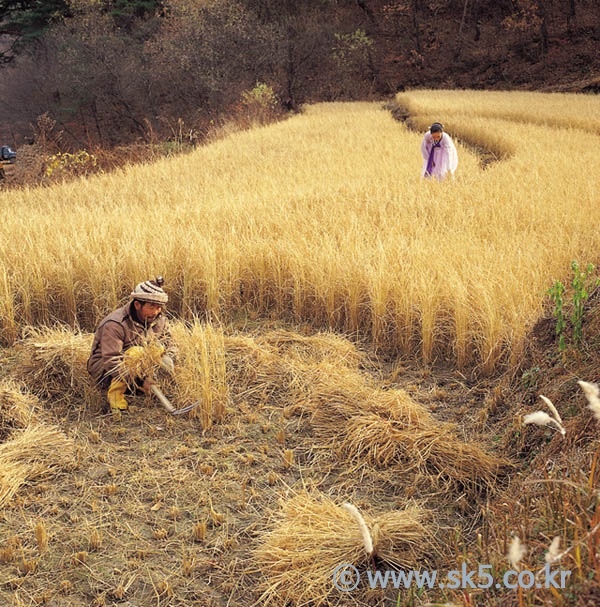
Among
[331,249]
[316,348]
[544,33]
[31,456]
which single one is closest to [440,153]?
[331,249]

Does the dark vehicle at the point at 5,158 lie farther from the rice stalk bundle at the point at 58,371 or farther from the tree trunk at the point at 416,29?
the tree trunk at the point at 416,29

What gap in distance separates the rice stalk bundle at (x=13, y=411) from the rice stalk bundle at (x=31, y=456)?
94 mm

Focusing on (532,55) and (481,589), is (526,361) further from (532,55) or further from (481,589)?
(532,55)

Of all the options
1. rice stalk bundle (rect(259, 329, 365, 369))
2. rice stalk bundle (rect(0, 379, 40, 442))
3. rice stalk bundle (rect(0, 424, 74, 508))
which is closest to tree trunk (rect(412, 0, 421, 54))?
rice stalk bundle (rect(259, 329, 365, 369))

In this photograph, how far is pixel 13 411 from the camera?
3.36m

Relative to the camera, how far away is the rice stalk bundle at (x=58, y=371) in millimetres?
3773

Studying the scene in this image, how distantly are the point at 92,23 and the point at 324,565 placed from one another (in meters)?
31.8

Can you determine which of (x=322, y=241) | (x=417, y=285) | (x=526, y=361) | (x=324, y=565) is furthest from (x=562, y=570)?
(x=322, y=241)

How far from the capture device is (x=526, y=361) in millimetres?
3658

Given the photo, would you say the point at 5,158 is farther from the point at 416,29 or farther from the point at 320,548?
the point at 416,29

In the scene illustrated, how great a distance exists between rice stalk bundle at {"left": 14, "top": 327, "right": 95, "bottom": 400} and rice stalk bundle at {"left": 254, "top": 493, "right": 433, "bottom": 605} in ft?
6.03

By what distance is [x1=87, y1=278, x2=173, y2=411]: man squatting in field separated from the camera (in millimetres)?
3553

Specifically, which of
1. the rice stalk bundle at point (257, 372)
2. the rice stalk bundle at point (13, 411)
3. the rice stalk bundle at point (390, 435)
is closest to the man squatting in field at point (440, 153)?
the rice stalk bundle at point (257, 372)

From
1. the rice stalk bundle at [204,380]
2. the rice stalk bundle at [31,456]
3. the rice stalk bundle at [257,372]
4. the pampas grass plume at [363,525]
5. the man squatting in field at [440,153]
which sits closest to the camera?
the pampas grass plume at [363,525]
